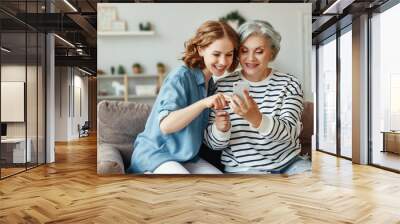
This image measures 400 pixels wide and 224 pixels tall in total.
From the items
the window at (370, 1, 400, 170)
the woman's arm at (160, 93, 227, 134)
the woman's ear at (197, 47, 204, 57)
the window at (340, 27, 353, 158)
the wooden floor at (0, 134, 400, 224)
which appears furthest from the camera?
the window at (340, 27, 353, 158)

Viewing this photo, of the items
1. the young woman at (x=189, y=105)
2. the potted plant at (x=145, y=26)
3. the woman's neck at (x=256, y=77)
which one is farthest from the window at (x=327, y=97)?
the potted plant at (x=145, y=26)

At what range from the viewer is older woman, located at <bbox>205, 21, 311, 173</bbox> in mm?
5648

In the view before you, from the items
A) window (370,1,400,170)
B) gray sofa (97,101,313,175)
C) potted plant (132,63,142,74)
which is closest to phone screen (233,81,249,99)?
gray sofa (97,101,313,175)

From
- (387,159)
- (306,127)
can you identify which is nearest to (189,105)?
(306,127)

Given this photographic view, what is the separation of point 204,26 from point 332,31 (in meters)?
4.27

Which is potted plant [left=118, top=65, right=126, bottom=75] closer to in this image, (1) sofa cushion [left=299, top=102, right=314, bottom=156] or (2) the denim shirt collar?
(2) the denim shirt collar

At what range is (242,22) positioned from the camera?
18.9 feet

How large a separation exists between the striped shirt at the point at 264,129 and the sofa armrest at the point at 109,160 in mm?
1287

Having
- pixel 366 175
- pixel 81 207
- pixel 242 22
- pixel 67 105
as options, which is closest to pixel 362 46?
Answer: pixel 366 175

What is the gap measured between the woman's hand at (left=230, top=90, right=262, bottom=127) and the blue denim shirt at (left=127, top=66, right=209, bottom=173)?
0.39m

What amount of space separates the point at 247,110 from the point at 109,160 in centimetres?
207

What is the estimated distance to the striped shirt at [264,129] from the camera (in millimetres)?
5668

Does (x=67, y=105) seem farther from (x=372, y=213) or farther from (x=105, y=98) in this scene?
(x=372, y=213)

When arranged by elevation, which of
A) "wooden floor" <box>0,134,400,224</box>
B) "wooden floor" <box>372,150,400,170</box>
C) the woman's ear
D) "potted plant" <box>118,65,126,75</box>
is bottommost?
"wooden floor" <box>0,134,400,224</box>
